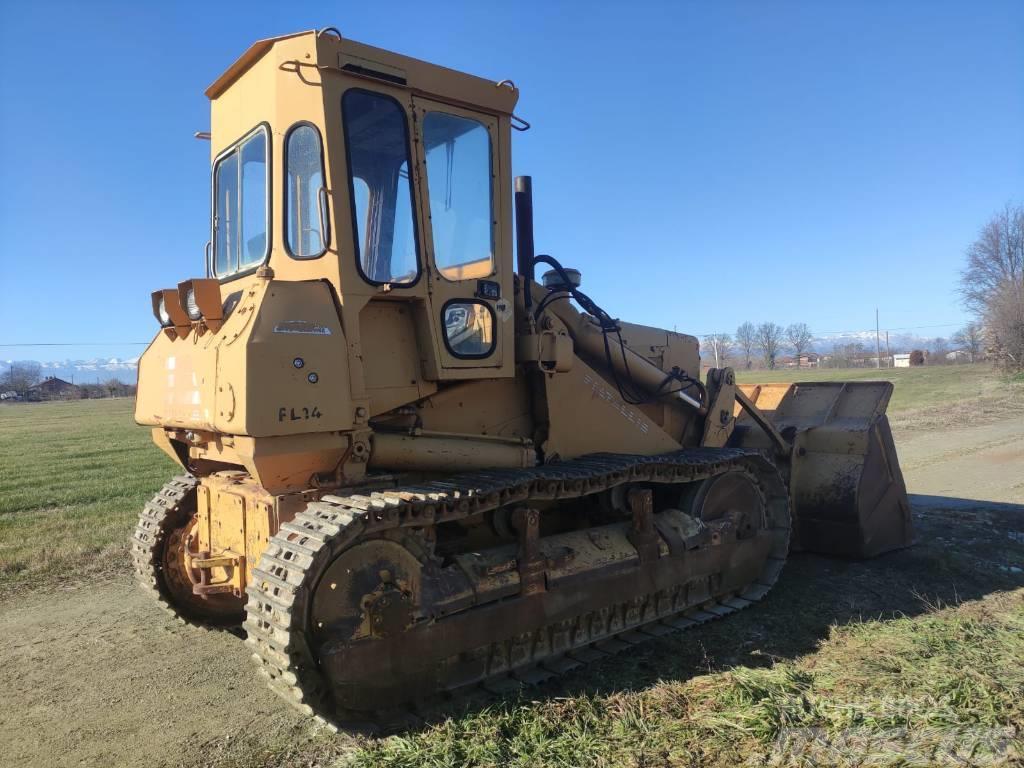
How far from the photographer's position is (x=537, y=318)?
550cm

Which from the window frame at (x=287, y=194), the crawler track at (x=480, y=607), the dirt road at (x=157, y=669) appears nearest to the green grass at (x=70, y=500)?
the dirt road at (x=157, y=669)

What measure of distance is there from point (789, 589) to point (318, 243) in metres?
4.97

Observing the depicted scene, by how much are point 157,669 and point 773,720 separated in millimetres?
3982

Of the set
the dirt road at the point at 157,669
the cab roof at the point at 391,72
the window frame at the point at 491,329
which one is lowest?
the dirt road at the point at 157,669

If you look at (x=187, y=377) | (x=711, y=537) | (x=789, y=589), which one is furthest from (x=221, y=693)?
(x=789, y=589)

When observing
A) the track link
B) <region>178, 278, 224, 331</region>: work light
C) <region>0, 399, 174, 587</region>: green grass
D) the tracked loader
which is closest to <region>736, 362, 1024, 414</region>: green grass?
<region>0, 399, 174, 587</region>: green grass

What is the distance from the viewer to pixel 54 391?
3324 inches

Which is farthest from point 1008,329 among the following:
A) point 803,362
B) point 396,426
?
point 803,362

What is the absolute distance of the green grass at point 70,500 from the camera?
783cm

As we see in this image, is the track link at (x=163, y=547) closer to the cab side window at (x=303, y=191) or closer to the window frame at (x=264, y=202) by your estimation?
the window frame at (x=264, y=202)

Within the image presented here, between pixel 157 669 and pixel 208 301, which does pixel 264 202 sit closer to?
pixel 208 301

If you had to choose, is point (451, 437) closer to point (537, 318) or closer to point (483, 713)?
point (537, 318)

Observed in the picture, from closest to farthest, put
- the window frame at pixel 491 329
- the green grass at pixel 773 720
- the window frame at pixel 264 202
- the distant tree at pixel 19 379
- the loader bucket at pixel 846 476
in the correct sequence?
the green grass at pixel 773 720
the window frame at pixel 264 202
the window frame at pixel 491 329
the loader bucket at pixel 846 476
the distant tree at pixel 19 379

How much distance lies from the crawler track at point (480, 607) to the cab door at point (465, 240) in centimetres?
82
